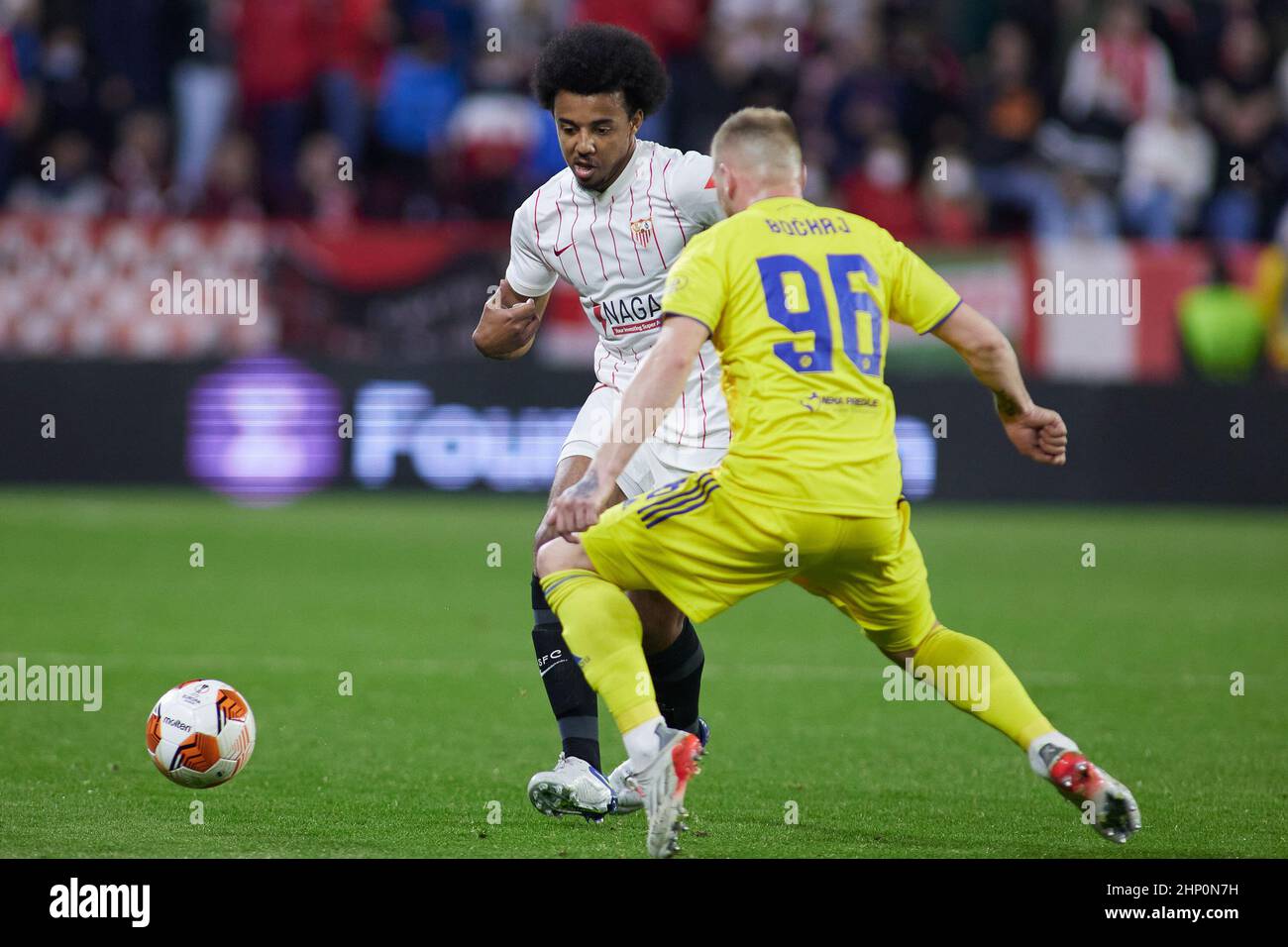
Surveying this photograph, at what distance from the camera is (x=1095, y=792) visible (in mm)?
4750

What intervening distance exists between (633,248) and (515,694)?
9.13ft

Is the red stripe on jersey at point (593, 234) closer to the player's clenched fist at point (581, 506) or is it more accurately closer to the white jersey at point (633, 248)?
the white jersey at point (633, 248)

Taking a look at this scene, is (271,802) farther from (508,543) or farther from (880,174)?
(880,174)

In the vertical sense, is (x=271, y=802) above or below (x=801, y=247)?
below

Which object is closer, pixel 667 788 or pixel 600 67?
pixel 667 788

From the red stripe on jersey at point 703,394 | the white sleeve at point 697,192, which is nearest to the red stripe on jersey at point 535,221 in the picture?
the white sleeve at point 697,192

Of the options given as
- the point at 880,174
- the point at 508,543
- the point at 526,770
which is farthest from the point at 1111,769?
the point at 880,174

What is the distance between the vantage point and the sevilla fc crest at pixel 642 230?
5836mm

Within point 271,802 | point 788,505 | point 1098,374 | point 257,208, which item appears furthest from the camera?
point 257,208

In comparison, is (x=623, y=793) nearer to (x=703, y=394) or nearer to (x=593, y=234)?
(x=703, y=394)

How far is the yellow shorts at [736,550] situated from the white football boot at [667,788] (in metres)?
0.37

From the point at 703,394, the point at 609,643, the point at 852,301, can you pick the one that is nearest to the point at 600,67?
the point at 703,394

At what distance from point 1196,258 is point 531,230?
11030 millimetres

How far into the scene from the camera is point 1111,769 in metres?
6.53
